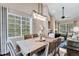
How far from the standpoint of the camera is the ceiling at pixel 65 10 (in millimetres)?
1780

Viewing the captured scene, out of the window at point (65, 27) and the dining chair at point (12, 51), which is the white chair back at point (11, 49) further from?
the window at point (65, 27)

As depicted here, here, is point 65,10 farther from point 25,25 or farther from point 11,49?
point 11,49

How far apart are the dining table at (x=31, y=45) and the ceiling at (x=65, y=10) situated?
0.51 metres

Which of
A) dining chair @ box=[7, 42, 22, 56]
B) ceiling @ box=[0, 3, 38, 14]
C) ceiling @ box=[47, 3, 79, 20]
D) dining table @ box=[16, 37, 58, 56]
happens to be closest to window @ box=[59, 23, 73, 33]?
ceiling @ box=[47, 3, 79, 20]

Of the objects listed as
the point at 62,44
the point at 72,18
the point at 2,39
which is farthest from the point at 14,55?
the point at 72,18

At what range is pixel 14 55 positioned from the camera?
1.79 meters

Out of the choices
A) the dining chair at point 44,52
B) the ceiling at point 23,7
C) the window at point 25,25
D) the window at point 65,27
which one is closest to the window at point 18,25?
the window at point 25,25

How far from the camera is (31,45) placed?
1.79 metres

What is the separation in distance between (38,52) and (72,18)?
0.86 meters

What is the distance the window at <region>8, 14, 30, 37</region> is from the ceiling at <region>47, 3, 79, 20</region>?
1.59 ft

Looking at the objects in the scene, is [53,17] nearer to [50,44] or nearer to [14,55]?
[50,44]

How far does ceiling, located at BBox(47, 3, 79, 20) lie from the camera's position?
178 cm

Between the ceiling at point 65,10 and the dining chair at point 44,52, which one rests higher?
→ the ceiling at point 65,10

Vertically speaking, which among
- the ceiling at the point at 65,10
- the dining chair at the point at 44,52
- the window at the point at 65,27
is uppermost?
the ceiling at the point at 65,10
